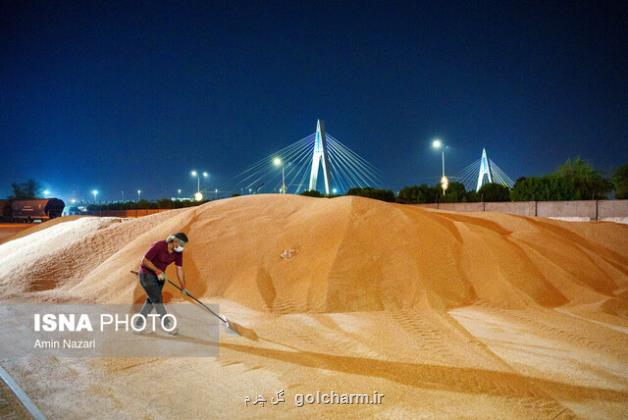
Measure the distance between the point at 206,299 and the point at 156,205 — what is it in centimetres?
3578

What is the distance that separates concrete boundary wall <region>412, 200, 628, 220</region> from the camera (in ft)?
65.7

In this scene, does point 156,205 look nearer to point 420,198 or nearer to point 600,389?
point 420,198

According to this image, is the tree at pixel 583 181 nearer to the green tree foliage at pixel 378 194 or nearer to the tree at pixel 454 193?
the tree at pixel 454 193

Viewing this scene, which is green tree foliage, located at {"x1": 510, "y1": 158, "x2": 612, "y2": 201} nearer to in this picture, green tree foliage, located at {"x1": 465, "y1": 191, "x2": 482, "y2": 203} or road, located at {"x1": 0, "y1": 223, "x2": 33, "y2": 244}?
green tree foliage, located at {"x1": 465, "y1": 191, "x2": 482, "y2": 203}

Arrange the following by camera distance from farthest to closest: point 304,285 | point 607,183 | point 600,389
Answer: point 607,183
point 304,285
point 600,389

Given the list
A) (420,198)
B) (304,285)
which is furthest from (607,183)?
(304,285)

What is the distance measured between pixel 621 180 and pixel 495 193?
27.4 feet

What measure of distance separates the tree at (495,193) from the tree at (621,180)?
6581mm

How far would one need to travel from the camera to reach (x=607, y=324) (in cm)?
673

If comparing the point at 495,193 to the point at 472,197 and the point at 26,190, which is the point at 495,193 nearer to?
the point at 472,197

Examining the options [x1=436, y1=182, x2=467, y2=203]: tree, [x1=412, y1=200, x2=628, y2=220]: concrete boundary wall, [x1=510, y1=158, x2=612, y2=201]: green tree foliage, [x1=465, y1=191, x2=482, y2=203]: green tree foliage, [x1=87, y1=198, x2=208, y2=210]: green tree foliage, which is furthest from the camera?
[x1=87, y1=198, x2=208, y2=210]: green tree foliage
